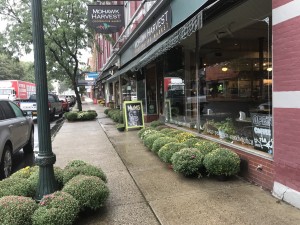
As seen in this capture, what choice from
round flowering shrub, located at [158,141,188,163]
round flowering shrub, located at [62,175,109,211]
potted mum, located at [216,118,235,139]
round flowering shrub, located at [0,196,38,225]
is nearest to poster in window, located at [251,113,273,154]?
potted mum, located at [216,118,235,139]

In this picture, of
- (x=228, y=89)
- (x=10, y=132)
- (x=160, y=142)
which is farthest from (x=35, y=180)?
(x=228, y=89)

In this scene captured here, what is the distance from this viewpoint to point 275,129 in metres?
4.48

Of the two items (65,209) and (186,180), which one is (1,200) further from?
(186,180)

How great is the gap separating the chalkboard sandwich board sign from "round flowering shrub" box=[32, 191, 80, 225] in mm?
8812

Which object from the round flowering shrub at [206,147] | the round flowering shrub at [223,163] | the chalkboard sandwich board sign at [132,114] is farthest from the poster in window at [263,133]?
the chalkboard sandwich board sign at [132,114]

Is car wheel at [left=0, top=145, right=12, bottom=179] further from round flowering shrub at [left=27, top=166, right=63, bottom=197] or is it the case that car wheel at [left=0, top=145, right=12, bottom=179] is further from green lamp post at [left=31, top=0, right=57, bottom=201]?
green lamp post at [left=31, top=0, right=57, bottom=201]

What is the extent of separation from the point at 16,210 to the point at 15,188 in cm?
78

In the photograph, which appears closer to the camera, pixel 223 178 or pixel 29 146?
pixel 223 178

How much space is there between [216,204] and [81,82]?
1620 inches

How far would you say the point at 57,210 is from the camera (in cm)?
352

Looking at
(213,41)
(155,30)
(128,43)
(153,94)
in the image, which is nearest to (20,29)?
(128,43)

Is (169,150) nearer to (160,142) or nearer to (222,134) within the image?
(160,142)

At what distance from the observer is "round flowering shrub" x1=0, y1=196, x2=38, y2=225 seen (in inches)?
134

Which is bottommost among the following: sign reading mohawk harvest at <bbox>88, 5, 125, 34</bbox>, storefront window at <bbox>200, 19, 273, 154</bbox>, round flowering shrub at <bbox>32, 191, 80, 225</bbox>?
round flowering shrub at <bbox>32, 191, 80, 225</bbox>
